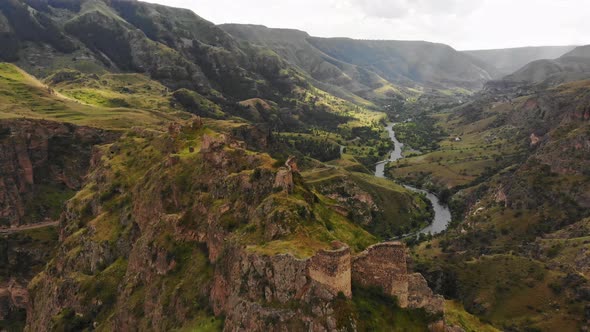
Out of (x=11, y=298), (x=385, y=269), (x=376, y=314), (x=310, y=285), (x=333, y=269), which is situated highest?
(x=333, y=269)

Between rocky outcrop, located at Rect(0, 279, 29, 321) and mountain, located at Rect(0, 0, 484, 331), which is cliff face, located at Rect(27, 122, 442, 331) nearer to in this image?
mountain, located at Rect(0, 0, 484, 331)

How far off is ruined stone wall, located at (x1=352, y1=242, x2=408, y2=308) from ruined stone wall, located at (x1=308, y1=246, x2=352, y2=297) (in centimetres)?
311

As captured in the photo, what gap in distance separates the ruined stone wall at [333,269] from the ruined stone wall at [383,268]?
10.2 ft

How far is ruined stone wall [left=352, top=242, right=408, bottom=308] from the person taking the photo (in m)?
52.9

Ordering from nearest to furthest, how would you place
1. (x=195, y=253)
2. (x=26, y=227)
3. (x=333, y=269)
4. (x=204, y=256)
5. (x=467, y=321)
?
(x=333, y=269), (x=204, y=256), (x=195, y=253), (x=467, y=321), (x=26, y=227)

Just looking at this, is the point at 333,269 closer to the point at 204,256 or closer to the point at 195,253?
the point at 204,256

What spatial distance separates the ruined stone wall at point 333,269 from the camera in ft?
160

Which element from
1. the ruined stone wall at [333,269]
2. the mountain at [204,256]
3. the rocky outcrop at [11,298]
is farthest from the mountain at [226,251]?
the rocky outcrop at [11,298]

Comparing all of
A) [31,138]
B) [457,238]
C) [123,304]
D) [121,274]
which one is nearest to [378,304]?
[123,304]

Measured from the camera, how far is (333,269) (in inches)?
1913

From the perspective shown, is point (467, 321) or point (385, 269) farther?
point (467, 321)

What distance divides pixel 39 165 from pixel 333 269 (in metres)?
169

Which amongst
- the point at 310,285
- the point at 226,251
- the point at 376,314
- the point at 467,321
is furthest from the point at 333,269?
the point at 467,321

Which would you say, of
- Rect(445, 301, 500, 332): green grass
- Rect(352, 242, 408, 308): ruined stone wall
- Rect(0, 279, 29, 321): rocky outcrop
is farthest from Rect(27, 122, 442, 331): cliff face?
Rect(445, 301, 500, 332): green grass
